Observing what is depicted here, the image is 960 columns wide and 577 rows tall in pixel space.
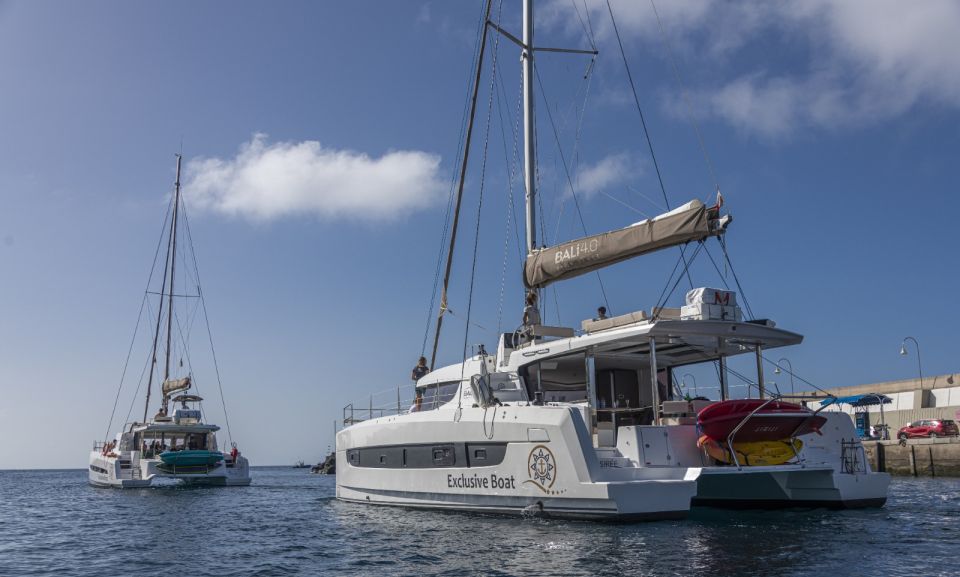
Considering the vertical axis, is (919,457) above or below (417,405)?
below

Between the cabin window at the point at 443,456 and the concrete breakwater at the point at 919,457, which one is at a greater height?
the cabin window at the point at 443,456

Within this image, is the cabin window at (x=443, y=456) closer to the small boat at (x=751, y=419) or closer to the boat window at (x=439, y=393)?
the boat window at (x=439, y=393)

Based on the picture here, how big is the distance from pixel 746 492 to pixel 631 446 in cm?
324

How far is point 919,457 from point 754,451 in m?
19.0

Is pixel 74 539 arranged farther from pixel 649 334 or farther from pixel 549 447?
pixel 649 334

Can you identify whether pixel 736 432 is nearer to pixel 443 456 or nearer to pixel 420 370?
pixel 443 456

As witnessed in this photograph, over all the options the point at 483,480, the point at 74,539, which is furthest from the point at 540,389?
the point at 74,539

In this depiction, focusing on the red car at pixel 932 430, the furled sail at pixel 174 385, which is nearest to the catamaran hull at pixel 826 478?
the red car at pixel 932 430

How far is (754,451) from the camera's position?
1191 cm

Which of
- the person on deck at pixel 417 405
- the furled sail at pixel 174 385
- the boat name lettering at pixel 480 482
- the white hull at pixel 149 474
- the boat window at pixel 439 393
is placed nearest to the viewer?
the boat name lettering at pixel 480 482

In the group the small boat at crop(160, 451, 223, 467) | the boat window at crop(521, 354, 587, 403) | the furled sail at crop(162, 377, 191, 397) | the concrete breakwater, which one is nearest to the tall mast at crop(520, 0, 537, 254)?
the boat window at crop(521, 354, 587, 403)

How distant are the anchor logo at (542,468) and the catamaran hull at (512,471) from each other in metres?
0.02

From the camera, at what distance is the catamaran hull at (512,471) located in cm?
1109

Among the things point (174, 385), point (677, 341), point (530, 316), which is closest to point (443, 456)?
point (530, 316)
